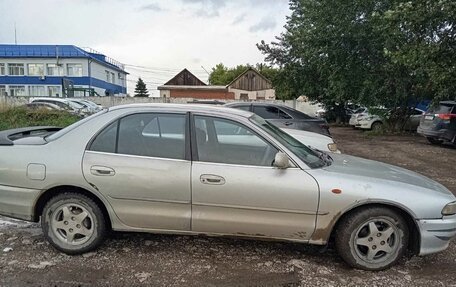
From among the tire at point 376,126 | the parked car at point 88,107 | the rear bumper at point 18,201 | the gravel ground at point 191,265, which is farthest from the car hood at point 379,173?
the tire at point 376,126

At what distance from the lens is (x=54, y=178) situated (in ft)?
11.7

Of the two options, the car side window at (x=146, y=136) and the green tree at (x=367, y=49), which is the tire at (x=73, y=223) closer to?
the car side window at (x=146, y=136)

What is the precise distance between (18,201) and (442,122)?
13.0 meters

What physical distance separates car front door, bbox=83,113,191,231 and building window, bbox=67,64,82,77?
168 ft

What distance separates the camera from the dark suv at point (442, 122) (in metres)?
12.2

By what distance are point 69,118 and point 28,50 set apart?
150ft

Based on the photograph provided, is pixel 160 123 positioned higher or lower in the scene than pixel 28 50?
lower

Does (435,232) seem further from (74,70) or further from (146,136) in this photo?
(74,70)

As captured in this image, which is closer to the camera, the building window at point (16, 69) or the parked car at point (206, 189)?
the parked car at point (206, 189)

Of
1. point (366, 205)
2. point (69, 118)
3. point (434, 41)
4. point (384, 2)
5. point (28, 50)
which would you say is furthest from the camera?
point (28, 50)

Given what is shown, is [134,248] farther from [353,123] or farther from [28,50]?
[28,50]

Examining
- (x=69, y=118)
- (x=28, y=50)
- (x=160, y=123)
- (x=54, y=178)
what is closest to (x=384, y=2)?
(x=69, y=118)

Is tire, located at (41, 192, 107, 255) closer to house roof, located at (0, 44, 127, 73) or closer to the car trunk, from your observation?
the car trunk

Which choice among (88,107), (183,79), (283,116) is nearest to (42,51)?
(183,79)
